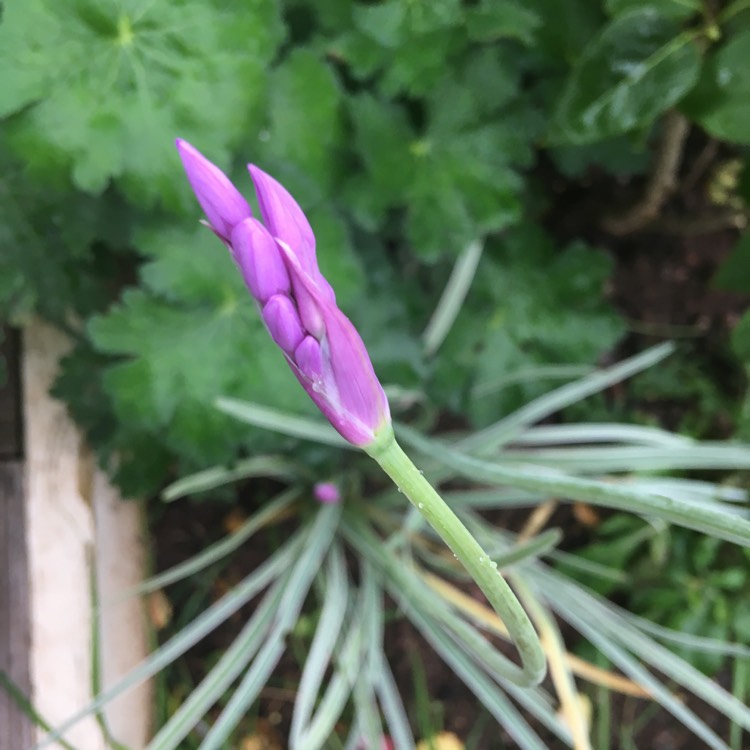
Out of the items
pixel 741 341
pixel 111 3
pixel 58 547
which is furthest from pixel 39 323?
pixel 741 341

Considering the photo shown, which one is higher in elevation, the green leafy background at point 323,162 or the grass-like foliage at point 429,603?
the green leafy background at point 323,162

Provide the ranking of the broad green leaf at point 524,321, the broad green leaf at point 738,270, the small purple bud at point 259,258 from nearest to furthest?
the small purple bud at point 259,258 → the broad green leaf at point 738,270 → the broad green leaf at point 524,321

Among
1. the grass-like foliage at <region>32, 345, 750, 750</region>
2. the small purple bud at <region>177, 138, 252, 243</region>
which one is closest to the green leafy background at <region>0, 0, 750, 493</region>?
the grass-like foliage at <region>32, 345, 750, 750</region>

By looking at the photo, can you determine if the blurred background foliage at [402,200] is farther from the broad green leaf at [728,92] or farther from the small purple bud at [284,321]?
the small purple bud at [284,321]

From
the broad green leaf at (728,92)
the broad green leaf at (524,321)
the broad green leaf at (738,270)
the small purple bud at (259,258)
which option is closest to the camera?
the small purple bud at (259,258)

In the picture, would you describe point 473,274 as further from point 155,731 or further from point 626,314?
point 155,731

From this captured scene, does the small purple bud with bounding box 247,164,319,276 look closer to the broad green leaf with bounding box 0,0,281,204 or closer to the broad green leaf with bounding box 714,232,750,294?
the broad green leaf with bounding box 0,0,281,204

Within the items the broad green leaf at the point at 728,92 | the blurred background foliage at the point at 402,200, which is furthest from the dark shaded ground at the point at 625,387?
the broad green leaf at the point at 728,92
